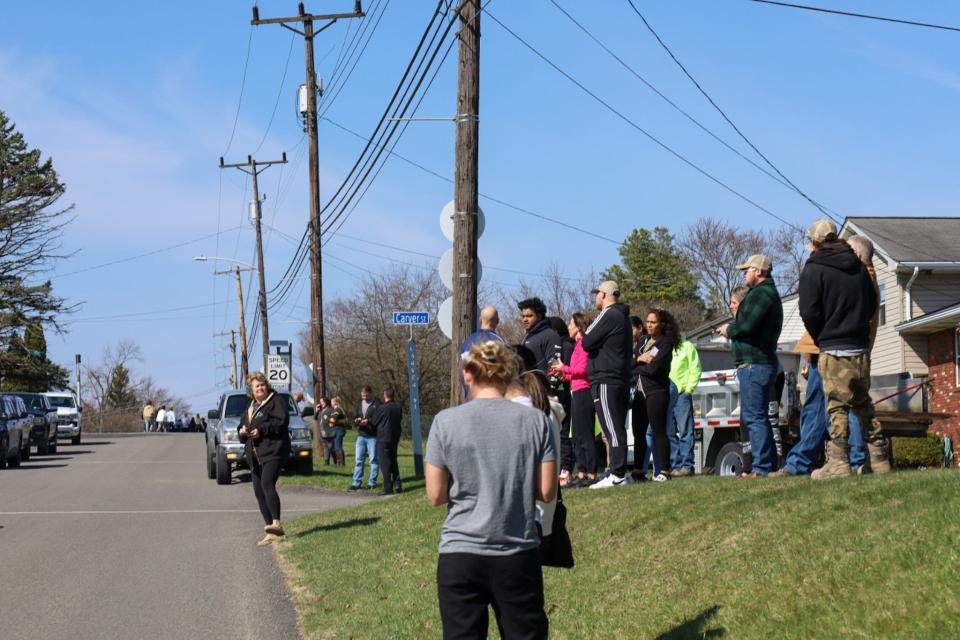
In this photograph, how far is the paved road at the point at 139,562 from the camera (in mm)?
9422

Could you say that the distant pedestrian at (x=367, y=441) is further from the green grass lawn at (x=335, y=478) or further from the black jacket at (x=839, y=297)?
the black jacket at (x=839, y=297)

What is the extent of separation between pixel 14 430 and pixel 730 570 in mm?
25895

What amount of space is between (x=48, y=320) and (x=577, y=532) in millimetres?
49658

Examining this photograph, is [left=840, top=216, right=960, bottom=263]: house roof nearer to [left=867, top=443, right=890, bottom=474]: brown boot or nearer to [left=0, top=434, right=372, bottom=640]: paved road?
[left=0, top=434, right=372, bottom=640]: paved road

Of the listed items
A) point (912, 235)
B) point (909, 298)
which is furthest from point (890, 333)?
point (912, 235)

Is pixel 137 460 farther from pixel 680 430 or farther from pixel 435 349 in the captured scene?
pixel 435 349

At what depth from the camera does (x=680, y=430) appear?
1403 centimetres

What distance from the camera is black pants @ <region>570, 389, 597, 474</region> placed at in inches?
479

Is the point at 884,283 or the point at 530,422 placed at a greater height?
the point at 884,283

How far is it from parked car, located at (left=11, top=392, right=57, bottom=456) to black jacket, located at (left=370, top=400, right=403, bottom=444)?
16305mm

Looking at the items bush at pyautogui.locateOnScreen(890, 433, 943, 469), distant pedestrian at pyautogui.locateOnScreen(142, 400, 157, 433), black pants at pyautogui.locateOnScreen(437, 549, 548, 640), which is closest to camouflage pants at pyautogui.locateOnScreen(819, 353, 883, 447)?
black pants at pyautogui.locateOnScreen(437, 549, 548, 640)

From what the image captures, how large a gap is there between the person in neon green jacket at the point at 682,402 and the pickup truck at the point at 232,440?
434 inches

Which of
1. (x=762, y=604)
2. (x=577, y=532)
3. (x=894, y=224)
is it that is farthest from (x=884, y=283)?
(x=762, y=604)

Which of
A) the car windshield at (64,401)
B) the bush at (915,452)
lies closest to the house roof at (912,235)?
the bush at (915,452)
